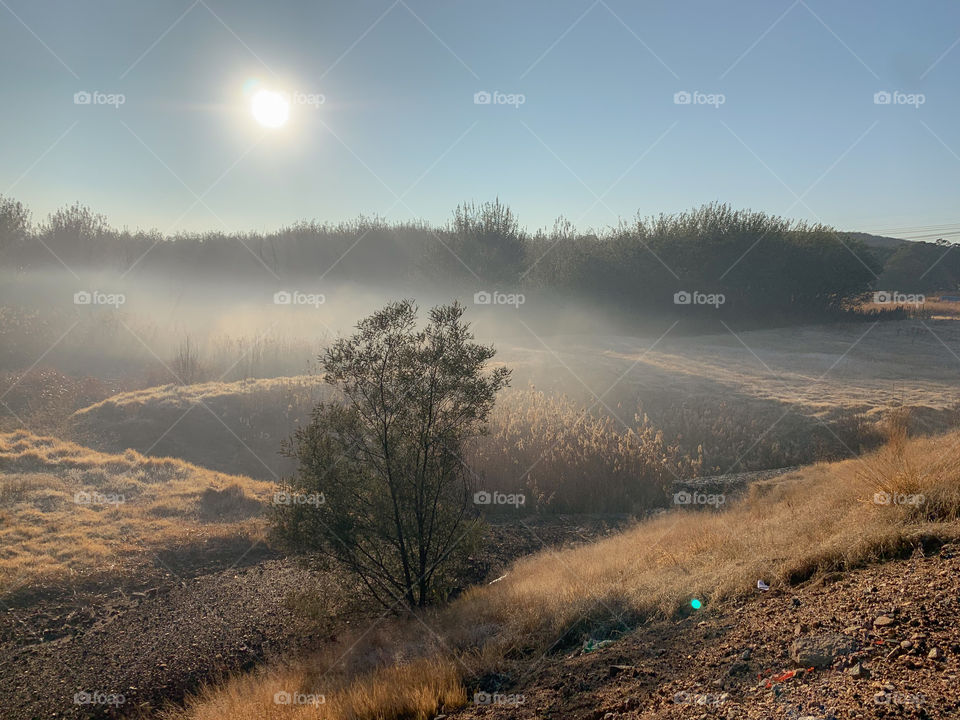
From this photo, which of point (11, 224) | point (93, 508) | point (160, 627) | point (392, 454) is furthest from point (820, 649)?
point (11, 224)

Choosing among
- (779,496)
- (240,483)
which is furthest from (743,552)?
(240,483)

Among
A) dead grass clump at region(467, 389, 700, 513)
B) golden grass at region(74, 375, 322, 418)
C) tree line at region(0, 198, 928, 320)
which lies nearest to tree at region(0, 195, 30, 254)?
tree line at region(0, 198, 928, 320)

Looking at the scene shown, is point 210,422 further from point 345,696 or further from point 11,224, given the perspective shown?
point 11,224

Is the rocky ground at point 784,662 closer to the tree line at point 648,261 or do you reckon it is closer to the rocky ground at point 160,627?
the rocky ground at point 160,627

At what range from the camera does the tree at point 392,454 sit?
6.36 meters

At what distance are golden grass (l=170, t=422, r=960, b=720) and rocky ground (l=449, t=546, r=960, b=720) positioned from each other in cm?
24

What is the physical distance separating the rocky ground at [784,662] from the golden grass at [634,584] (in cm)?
24

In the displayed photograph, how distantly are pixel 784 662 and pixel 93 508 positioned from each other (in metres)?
9.62

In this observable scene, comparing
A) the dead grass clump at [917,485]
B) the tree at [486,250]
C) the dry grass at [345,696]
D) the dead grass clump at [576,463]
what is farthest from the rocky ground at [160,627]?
the tree at [486,250]

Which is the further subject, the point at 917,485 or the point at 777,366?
the point at 777,366

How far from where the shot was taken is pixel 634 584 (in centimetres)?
558

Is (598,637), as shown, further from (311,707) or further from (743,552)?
(311,707)

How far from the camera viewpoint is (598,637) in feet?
16.2

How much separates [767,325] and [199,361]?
23.6 meters
